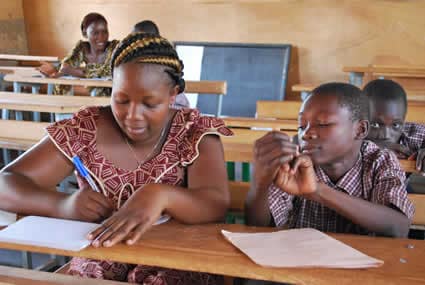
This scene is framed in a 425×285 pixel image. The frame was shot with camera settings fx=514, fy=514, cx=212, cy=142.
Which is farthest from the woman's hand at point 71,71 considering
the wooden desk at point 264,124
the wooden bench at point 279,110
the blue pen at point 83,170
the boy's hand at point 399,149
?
the blue pen at point 83,170

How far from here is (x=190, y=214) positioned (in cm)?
120

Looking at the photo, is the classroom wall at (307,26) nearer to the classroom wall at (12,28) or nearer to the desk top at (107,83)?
the classroom wall at (12,28)

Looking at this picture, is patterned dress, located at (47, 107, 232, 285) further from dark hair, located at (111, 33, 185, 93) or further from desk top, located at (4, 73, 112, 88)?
desk top, located at (4, 73, 112, 88)

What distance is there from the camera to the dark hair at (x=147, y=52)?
1.36 meters

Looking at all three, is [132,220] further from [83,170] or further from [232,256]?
[83,170]

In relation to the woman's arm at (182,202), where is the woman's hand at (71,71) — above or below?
above

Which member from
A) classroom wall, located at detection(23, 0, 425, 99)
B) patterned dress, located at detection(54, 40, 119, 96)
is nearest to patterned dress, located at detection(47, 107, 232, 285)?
patterned dress, located at detection(54, 40, 119, 96)

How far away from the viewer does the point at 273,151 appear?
1069 mm

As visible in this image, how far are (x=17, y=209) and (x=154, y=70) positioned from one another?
0.49m

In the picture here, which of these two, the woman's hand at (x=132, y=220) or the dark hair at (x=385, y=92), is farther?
the dark hair at (x=385, y=92)

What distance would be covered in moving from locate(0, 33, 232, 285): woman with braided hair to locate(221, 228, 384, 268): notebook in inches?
8.6

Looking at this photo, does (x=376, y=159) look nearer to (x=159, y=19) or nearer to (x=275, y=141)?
(x=275, y=141)

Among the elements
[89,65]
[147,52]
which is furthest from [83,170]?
[89,65]

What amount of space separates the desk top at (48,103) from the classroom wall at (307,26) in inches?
141
